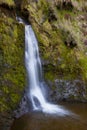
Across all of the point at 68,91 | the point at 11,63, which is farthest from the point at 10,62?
the point at 68,91

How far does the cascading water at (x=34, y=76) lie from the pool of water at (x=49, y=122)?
1.67 ft

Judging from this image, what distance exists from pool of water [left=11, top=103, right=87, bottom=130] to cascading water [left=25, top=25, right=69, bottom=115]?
509 mm

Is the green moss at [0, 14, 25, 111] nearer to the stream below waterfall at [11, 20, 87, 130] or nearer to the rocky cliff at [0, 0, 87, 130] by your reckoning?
the rocky cliff at [0, 0, 87, 130]

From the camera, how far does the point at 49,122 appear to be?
951 centimetres

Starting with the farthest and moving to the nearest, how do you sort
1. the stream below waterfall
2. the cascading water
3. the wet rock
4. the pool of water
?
the wet rock → the cascading water → the stream below waterfall → the pool of water

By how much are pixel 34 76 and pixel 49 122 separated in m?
A: 2.94

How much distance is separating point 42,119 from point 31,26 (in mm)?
4825

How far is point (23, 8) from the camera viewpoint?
1358 centimetres

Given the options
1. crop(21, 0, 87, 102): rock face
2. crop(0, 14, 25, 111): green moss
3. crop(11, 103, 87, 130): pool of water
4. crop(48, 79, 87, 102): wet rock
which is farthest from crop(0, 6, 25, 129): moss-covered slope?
crop(48, 79, 87, 102): wet rock

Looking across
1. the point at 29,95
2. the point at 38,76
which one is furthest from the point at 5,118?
the point at 38,76

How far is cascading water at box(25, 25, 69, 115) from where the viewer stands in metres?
11.0

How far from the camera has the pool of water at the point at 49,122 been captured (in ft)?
30.0

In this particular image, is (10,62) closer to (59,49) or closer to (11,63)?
(11,63)

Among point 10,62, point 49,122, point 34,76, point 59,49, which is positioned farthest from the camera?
point 59,49
